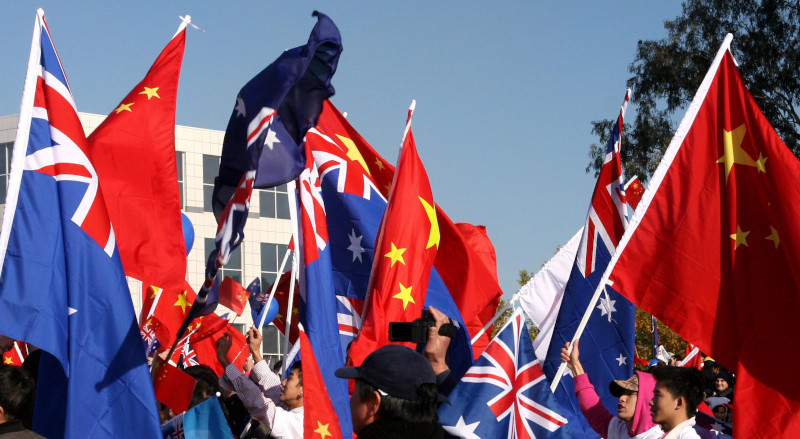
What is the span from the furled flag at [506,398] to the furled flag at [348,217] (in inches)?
31.6

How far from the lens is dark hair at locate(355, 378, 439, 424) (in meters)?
3.40

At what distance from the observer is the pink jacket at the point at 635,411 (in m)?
6.12

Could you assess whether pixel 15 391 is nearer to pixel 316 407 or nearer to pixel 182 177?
pixel 316 407

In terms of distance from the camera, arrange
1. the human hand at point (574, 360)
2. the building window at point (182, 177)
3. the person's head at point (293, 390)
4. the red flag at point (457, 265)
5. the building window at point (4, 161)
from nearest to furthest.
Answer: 1. the human hand at point (574, 360)
2. the person's head at point (293, 390)
3. the red flag at point (457, 265)
4. the building window at point (4, 161)
5. the building window at point (182, 177)

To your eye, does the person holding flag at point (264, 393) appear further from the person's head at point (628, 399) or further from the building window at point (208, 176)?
the building window at point (208, 176)

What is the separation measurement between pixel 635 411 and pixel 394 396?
3075 mm

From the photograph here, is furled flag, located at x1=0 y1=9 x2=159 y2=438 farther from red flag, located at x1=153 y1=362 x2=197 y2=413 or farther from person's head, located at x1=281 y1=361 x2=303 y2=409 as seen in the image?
person's head, located at x1=281 y1=361 x2=303 y2=409

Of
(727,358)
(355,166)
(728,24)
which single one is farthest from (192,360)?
(728,24)

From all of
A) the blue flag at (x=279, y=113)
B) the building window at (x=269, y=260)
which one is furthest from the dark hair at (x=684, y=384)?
the building window at (x=269, y=260)

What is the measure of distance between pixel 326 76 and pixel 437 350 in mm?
1671

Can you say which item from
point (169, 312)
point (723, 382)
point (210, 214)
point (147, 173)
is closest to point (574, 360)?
point (147, 173)

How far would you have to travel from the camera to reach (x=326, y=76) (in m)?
6.21

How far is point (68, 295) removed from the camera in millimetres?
5859

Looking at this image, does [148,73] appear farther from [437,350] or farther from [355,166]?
[437,350]
